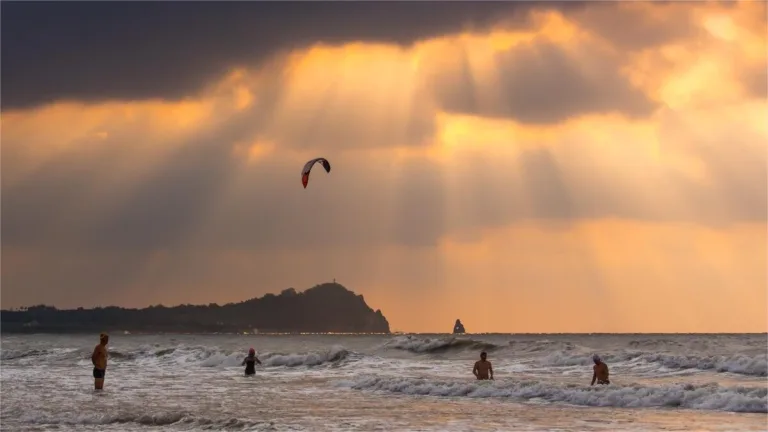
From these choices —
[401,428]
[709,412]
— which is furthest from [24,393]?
[709,412]

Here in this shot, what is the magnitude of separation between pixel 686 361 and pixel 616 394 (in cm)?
1752

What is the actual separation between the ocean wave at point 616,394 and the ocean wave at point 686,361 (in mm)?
13322

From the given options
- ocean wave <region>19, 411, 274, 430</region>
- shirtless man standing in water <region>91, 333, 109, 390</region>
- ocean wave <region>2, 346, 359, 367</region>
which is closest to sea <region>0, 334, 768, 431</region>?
ocean wave <region>19, 411, 274, 430</region>

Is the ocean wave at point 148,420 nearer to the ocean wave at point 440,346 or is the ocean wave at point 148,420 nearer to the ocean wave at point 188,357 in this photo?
the ocean wave at point 188,357

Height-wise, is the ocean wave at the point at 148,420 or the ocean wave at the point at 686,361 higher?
the ocean wave at the point at 686,361

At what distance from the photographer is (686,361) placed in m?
41.6

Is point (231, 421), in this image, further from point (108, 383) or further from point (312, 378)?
point (312, 378)

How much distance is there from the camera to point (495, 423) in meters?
21.0

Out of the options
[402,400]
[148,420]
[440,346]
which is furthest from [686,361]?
[148,420]

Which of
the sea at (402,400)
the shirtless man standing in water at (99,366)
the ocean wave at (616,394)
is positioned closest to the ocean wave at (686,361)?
the sea at (402,400)

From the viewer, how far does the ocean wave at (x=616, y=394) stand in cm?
2419

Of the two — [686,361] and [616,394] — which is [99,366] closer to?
[616,394]

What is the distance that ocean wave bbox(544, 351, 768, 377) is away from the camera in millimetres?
38969

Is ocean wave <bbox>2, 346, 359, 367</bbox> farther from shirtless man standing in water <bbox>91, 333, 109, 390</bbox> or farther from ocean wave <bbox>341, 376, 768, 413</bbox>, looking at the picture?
ocean wave <bbox>341, 376, 768, 413</bbox>
